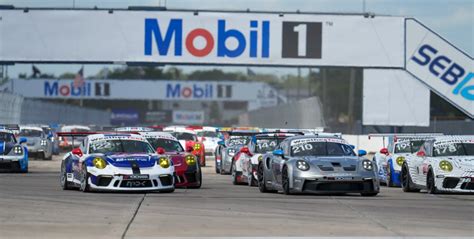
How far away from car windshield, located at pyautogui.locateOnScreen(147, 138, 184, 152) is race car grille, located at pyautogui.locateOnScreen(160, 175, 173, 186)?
2.97 metres

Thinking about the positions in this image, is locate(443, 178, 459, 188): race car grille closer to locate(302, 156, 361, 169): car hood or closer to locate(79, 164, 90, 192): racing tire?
locate(302, 156, 361, 169): car hood

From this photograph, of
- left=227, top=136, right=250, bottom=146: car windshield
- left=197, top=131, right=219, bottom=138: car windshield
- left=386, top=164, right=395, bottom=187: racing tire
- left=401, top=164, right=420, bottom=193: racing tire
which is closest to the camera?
left=401, top=164, right=420, bottom=193: racing tire

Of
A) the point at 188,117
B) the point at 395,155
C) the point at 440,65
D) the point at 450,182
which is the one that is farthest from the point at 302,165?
the point at 188,117

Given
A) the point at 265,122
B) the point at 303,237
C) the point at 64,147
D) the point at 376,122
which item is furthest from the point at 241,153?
the point at 265,122

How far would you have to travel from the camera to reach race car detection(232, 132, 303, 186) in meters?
25.6

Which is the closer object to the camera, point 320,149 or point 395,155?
point 320,149

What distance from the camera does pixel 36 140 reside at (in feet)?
150

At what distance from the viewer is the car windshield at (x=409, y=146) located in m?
27.8

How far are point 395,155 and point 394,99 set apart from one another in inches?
744

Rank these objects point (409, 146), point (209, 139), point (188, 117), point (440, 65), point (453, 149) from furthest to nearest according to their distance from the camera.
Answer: point (188, 117) < point (209, 139) < point (440, 65) < point (409, 146) < point (453, 149)

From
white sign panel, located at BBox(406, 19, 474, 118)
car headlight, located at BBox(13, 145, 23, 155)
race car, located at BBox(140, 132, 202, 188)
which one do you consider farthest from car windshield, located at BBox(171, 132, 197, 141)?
race car, located at BBox(140, 132, 202, 188)

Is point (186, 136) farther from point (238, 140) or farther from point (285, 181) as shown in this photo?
point (285, 181)

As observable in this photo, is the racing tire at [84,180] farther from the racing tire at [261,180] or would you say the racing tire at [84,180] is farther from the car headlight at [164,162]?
the racing tire at [261,180]

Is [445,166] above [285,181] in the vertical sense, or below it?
above
